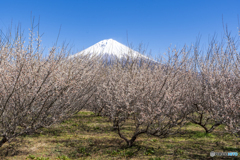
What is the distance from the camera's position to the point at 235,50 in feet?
26.9

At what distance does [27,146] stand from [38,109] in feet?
6.71

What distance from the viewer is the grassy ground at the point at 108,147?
6.80 metres

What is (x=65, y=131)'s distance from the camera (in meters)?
10.8

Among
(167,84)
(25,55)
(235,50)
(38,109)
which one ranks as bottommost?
(38,109)

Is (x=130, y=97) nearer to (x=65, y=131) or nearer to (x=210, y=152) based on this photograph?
(x=210, y=152)

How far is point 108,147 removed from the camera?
7.86 metres

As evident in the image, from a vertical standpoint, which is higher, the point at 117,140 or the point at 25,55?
the point at 25,55

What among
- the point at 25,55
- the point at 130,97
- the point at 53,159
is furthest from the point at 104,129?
the point at 25,55

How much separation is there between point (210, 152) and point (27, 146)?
298 inches

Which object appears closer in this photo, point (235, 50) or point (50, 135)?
point (235, 50)

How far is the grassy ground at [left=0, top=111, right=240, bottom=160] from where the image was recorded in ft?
22.3

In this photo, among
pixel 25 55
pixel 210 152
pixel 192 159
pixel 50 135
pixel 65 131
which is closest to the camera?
pixel 25 55

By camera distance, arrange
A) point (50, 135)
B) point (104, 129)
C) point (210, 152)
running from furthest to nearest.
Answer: point (104, 129) < point (50, 135) < point (210, 152)

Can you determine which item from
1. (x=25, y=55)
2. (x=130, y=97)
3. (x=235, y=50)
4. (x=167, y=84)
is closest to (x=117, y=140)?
(x=130, y=97)
